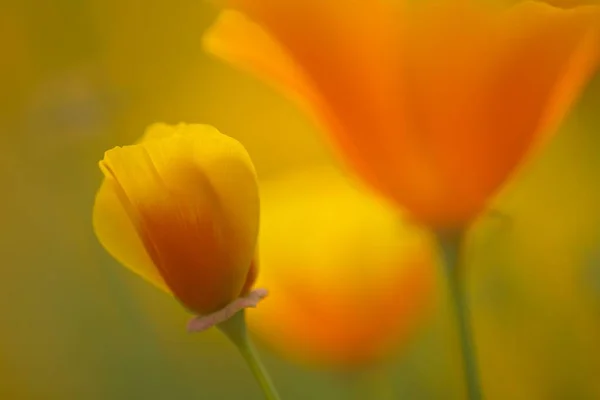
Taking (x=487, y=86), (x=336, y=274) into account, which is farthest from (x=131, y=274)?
(x=487, y=86)

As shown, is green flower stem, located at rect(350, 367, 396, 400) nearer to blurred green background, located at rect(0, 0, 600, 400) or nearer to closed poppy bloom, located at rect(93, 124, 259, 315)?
blurred green background, located at rect(0, 0, 600, 400)

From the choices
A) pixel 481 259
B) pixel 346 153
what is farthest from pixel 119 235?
pixel 481 259

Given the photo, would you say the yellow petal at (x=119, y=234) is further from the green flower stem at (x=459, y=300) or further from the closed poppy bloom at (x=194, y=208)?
the green flower stem at (x=459, y=300)

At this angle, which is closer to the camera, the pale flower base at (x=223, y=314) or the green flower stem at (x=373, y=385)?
the pale flower base at (x=223, y=314)

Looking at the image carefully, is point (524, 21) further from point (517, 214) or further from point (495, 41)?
point (517, 214)

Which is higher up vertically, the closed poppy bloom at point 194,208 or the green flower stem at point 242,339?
the closed poppy bloom at point 194,208

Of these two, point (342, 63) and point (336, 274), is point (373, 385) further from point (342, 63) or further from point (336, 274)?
point (342, 63)

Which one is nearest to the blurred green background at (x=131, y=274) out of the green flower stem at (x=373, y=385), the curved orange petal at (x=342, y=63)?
the green flower stem at (x=373, y=385)
